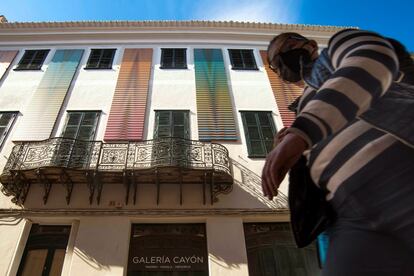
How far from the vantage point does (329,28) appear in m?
16.6

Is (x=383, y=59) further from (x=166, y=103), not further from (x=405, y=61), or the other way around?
(x=166, y=103)

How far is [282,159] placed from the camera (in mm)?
1254

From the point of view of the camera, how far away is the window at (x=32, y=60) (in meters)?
13.5

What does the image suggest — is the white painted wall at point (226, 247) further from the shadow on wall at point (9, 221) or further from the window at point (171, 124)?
the shadow on wall at point (9, 221)

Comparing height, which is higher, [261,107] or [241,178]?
[261,107]

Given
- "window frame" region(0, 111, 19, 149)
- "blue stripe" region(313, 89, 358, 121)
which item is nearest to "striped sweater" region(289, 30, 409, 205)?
"blue stripe" region(313, 89, 358, 121)

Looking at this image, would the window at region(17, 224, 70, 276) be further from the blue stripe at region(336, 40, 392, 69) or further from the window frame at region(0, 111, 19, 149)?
the blue stripe at region(336, 40, 392, 69)

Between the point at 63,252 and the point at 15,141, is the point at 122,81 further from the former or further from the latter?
the point at 63,252

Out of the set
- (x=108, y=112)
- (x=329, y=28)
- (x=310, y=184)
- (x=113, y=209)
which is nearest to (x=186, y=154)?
(x=113, y=209)

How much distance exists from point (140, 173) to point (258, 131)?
4.63 m

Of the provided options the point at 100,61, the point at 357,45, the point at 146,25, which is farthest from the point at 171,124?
the point at 357,45

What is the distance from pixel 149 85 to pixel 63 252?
276 inches

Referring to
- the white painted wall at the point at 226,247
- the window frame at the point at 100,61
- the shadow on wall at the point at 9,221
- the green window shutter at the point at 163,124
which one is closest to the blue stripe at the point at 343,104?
the white painted wall at the point at 226,247

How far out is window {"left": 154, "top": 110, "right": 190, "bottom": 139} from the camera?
1088cm
